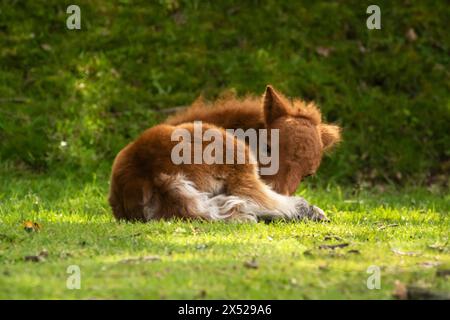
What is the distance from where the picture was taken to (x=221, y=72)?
14.7m

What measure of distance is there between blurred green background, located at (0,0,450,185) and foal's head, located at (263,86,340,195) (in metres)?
4.17

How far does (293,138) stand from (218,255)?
2353 mm

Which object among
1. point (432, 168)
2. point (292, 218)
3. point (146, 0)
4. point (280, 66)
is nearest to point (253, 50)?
point (280, 66)

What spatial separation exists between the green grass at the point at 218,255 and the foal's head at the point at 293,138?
0.56 metres

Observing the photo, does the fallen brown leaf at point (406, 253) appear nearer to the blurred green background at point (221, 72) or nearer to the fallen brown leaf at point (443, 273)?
the fallen brown leaf at point (443, 273)

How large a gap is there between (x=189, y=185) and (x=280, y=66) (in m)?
6.81

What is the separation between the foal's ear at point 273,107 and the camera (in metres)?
9.13

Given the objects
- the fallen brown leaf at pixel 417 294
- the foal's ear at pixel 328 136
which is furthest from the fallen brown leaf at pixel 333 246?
the foal's ear at pixel 328 136

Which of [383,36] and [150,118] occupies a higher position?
[383,36]

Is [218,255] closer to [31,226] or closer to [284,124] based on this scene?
[31,226]

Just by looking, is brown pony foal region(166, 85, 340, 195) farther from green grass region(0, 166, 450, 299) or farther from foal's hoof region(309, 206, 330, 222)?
green grass region(0, 166, 450, 299)
